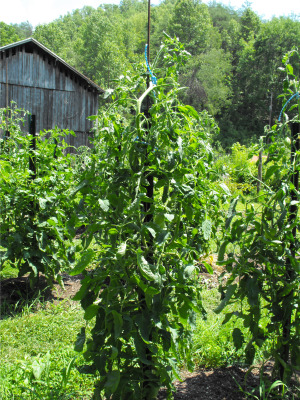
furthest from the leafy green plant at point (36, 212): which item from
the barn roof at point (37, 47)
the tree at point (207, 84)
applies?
the tree at point (207, 84)

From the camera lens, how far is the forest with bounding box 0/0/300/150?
45.9 meters

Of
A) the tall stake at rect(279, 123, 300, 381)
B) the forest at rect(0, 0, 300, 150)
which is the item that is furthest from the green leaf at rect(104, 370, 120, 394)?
the forest at rect(0, 0, 300, 150)

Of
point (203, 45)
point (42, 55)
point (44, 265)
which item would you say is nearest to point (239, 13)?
point (203, 45)

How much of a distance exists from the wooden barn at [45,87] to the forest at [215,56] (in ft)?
67.1

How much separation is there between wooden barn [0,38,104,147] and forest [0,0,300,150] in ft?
67.1

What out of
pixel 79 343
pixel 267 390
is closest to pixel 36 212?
pixel 79 343

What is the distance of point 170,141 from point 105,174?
36 centimetres

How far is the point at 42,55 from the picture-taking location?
17.3 m

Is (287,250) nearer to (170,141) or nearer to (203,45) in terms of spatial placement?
(170,141)

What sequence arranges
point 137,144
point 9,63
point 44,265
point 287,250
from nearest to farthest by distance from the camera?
point 137,144 < point 287,250 < point 44,265 < point 9,63

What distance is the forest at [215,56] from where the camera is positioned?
45.9 metres

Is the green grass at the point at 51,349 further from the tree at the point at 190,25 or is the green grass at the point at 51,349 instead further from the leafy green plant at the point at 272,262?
the tree at the point at 190,25

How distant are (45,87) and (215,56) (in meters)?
36.9

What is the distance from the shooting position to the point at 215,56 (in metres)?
49.8
